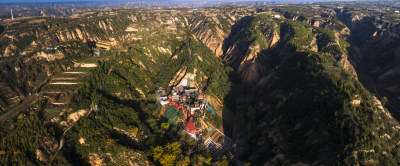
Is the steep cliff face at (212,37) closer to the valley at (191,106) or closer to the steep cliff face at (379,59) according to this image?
the valley at (191,106)

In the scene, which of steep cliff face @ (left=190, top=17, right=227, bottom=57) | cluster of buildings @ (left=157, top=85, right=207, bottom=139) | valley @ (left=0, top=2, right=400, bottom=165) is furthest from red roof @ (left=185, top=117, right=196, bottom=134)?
steep cliff face @ (left=190, top=17, right=227, bottom=57)

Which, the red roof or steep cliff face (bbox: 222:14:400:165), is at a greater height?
steep cliff face (bbox: 222:14:400:165)

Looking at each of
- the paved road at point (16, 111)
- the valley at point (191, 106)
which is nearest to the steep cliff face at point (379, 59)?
the valley at point (191, 106)

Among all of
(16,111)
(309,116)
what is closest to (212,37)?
(309,116)

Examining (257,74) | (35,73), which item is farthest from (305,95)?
(35,73)

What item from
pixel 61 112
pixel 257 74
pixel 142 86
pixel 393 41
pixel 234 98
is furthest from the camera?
pixel 393 41

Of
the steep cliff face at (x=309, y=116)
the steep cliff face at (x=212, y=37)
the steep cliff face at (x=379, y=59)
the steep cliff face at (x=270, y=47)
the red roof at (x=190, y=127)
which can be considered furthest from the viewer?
the steep cliff face at (x=212, y=37)

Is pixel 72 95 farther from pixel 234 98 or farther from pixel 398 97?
pixel 398 97

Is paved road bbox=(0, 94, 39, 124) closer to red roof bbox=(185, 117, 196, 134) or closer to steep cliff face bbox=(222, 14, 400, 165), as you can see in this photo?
red roof bbox=(185, 117, 196, 134)
